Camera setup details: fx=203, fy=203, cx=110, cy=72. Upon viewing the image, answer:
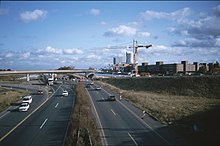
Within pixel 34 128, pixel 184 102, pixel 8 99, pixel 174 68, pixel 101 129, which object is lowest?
pixel 34 128

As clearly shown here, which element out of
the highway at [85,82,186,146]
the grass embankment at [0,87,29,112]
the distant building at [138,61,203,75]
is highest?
the distant building at [138,61,203,75]

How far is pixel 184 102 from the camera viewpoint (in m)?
36.9

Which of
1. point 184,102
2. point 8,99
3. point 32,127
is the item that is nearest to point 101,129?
point 32,127

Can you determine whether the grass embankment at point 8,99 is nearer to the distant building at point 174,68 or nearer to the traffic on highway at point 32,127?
the traffic on highway at point 32,127

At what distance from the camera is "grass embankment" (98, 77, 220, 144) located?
19.2m

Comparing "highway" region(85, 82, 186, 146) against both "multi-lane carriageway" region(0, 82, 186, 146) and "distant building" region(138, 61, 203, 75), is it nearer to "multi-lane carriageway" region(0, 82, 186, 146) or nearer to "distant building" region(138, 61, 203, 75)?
"multi-lane carriageway" region(0, 82, 186, 146)

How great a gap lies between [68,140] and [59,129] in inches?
208

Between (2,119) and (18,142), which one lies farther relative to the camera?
(2,119)

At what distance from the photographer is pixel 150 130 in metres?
19.8

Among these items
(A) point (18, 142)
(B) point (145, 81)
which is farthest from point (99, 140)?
(B) point (145, 81)

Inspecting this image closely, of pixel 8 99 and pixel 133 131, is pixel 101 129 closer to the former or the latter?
pixel 133 131

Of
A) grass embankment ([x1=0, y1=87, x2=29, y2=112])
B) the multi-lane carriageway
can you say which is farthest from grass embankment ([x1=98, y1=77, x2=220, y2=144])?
grass embankment ([x1=0, y1=87, x2=29, y2=112])

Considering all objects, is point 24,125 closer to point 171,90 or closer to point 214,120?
point 214,120

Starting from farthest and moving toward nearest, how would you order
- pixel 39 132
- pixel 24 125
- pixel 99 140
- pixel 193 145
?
1. pixel 24 125
2. pixel 39 132
3. pixel 99 140
4. pixel 193 145
